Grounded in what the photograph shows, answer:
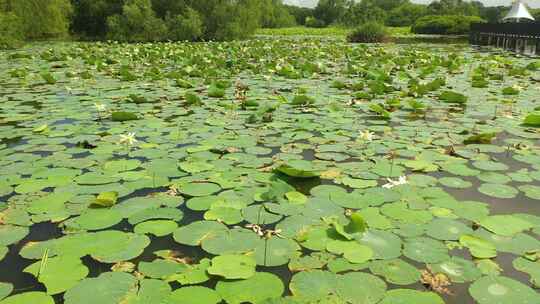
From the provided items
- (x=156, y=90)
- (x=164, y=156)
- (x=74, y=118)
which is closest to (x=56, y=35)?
(x=156, y=90)

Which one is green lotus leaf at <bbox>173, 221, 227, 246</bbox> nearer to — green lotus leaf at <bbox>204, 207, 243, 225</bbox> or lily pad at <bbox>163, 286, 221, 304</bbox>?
green lotus leaf at <bbox>204, 207, 243, 225</bbox>

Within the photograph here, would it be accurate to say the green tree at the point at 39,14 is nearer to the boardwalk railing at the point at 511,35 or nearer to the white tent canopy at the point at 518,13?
the boardwalk railing at the point at 511,35

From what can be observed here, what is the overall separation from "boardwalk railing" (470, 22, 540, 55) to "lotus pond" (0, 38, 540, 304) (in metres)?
11.6

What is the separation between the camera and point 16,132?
393 centimetres

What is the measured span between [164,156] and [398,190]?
5.90ft

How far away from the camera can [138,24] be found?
18750mm

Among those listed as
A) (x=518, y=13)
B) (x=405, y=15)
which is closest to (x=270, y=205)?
(x=518, y=13)

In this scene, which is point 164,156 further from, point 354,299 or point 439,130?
point 439,130

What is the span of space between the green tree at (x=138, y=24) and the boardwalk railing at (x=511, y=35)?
14672mm

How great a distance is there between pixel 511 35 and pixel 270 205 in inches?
698

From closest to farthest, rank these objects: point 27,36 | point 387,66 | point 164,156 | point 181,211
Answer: point 181,211
point 164,156
point 387,66
point 27,36

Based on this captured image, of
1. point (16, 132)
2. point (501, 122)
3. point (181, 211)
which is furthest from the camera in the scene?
point (501, 122)

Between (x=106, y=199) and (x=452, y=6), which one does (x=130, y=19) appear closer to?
(x=106, y=199)

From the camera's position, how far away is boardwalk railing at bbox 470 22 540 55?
1420 centimetres
